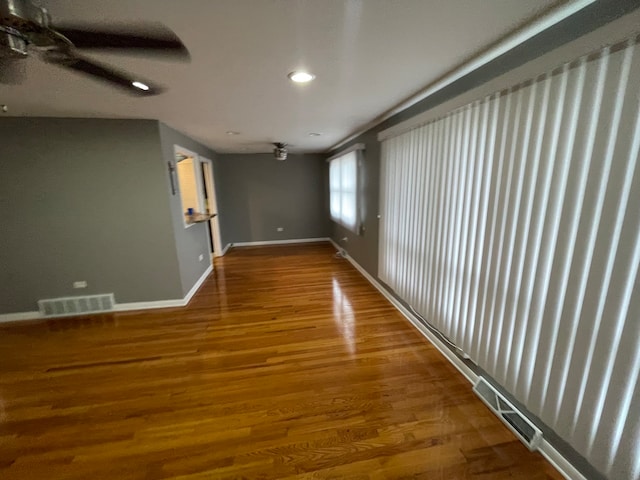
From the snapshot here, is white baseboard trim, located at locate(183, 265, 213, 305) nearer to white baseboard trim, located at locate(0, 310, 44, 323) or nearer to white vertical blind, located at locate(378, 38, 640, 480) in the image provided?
white baseboard trim, located at locate(0, 310, 44, 323)

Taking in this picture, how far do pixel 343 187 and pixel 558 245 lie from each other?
3782mm

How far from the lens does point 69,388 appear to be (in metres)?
1.98

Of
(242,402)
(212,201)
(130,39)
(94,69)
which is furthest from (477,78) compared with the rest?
(212,201)

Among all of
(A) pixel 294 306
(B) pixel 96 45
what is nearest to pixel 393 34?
(B) pixel 96 45

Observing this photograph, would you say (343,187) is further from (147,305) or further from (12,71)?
(12,71)

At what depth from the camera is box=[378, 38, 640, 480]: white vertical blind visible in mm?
995

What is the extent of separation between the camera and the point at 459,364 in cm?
209

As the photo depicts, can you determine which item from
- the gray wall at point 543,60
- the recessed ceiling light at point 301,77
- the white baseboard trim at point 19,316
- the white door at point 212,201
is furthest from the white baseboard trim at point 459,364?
the white baseboard trim at point 19,316

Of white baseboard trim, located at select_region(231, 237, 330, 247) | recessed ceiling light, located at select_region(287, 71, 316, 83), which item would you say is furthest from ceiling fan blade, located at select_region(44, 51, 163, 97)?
white baseboard trim, located at select_region(231, 237, 330, 247)

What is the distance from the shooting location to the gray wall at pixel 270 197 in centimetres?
612

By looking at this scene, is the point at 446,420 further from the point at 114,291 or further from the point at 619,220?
the point at 114,291

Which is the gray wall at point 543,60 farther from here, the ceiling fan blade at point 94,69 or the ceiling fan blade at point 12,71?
the ceiling fan blade at point 12,71

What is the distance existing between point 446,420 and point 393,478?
0.55 m

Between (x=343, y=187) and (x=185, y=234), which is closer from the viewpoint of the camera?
(x=185, y=234)
